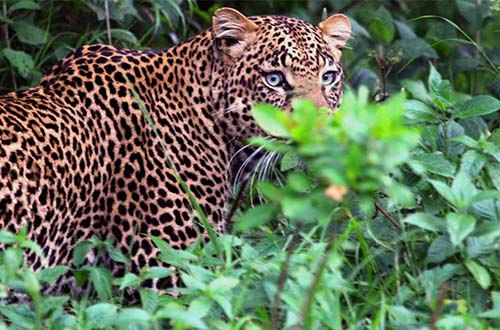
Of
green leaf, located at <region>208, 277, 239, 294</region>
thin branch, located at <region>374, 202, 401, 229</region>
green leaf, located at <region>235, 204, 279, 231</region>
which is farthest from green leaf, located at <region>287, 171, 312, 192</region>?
thin branch, located at <region>374, 202, 401, 229</region>

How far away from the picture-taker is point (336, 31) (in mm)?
6137

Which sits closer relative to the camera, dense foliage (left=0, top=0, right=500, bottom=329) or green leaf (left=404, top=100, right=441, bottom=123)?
dense foliage (left=0, top=0, right=500, bottom=329)

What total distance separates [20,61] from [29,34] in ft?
0.93

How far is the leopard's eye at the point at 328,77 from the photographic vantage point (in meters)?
5.87

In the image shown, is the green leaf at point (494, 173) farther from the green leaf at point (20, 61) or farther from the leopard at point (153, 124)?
the green leaf at point (20, 61)

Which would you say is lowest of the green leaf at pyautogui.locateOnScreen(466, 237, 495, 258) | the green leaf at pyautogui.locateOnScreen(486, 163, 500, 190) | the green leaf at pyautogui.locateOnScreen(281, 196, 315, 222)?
the green leaf at pyautogui.locateOnScreen(466, 237, 495, 258)

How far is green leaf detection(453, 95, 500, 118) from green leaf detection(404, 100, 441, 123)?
0.09 m

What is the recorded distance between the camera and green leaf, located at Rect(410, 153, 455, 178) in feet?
16.9

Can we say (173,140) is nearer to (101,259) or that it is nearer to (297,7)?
(101,259)

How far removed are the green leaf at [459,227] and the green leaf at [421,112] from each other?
89cm

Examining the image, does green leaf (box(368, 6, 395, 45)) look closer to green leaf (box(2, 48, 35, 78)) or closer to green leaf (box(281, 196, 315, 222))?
green leaf (box(2, 48, 35, 78))

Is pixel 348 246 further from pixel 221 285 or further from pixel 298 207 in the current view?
pixel 298 207

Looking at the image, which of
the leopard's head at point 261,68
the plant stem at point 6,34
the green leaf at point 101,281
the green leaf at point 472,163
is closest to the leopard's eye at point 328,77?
the leopard's head at point 261,68

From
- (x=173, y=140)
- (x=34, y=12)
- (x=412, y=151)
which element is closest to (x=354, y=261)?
(x=412, y=151)
